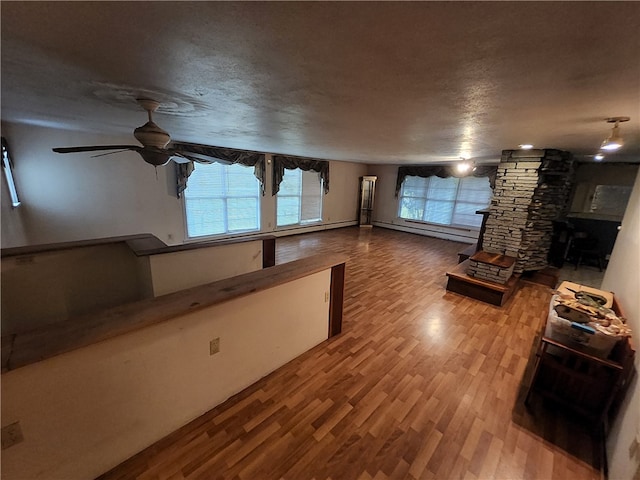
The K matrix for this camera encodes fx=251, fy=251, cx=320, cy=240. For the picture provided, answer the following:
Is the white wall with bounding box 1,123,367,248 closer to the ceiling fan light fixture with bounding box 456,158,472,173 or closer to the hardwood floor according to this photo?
the hardwood floor

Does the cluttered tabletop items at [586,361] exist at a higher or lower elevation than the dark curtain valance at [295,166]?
lower

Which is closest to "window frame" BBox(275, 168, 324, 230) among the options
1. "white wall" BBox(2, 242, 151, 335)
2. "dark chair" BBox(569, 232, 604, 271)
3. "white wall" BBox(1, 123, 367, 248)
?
"white wall" BBox(1, 123, 367, 248)

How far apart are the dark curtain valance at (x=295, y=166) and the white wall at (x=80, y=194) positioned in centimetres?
227

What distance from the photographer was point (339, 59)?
106 centimetres

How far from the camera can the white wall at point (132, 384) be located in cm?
116

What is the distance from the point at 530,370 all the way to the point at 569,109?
220 cm

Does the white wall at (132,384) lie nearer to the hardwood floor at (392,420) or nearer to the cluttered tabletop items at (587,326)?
the hardwood floor at (392,420)

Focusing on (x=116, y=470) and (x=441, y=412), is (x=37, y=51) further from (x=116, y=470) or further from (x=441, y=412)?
(x=441, y=412)

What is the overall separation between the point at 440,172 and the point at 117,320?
7491 millimetres

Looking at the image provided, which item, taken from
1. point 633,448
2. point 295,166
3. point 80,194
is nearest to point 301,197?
point 295,166

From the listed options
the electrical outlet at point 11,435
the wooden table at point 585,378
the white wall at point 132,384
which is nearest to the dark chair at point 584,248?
the wooden table at point 585,378

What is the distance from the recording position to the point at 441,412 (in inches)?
73.8

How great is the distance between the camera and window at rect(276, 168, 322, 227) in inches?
262

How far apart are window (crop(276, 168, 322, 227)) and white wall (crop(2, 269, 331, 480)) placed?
4746 mm
